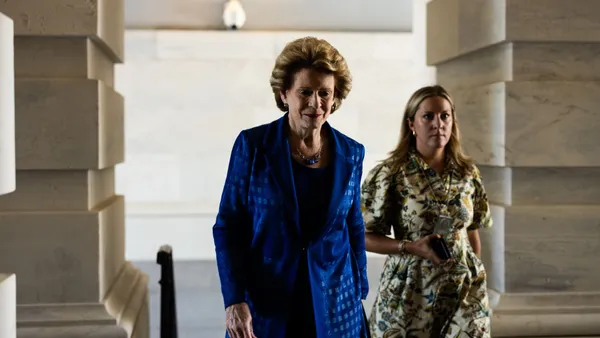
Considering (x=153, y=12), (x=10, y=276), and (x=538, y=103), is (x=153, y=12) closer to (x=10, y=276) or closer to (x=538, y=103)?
(x=538, y=103)

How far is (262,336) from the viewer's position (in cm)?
311

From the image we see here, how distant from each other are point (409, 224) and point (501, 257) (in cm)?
94

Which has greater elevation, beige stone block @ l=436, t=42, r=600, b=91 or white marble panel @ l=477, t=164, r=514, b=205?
beige stone block @ l=436, t=42, r=600, b=91

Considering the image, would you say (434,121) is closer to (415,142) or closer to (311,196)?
(415,142)

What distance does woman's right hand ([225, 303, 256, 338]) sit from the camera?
3031 mm

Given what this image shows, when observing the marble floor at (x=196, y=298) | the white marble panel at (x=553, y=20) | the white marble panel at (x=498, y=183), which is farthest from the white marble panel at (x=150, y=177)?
the white marble panel at (x=553, y=20)

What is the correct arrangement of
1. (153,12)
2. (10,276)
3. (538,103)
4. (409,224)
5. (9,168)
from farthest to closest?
(153,12) < (538,103) < (409,224) < (10,276) < (9,168)

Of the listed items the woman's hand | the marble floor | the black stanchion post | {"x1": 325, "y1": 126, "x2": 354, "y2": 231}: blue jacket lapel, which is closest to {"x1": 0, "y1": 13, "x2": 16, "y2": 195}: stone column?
{"x1": 325, "y1": 126, "x2": 354, "y2": 231}: blue jacket lapel

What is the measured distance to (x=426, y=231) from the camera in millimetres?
3969

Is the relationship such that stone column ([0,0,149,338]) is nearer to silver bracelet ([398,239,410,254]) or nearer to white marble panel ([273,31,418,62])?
silver bracelet ([398,239,410,254])

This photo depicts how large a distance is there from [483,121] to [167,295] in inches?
77.9

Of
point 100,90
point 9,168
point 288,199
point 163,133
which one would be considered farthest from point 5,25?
point 163,133

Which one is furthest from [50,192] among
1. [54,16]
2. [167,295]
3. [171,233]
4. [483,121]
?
[171,233]

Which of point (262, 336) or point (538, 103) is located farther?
point (538, 103)
